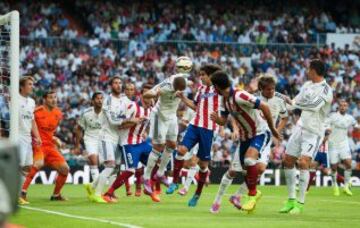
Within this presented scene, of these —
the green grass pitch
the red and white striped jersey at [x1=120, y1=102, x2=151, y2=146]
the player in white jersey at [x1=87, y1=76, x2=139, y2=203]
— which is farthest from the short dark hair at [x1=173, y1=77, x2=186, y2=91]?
the green grass pitch

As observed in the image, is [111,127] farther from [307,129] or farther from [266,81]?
[307,129]

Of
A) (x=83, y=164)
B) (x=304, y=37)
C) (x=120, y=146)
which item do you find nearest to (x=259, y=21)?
(x=304, y=37)

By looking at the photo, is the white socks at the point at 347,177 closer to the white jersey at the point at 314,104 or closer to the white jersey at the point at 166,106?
the white jersey at the point at 166,106

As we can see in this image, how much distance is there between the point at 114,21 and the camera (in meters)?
38.7

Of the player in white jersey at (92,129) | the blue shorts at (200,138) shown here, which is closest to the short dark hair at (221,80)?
the blue shorts at (200,138)

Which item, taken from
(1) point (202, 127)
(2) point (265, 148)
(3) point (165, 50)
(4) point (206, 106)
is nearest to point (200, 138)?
(1) point (202, 127)

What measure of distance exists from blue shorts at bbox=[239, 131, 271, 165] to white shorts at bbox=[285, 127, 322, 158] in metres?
0.80

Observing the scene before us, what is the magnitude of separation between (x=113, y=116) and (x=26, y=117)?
164 centimetres

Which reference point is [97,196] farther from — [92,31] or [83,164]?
[92,31]

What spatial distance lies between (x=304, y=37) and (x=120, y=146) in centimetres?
2508

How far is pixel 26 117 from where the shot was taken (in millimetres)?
15031

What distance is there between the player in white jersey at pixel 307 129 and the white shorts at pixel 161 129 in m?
3.85

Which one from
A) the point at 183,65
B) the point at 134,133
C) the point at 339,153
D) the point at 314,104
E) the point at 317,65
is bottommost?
the point at 339,153

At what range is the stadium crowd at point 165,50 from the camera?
33.2 meters
